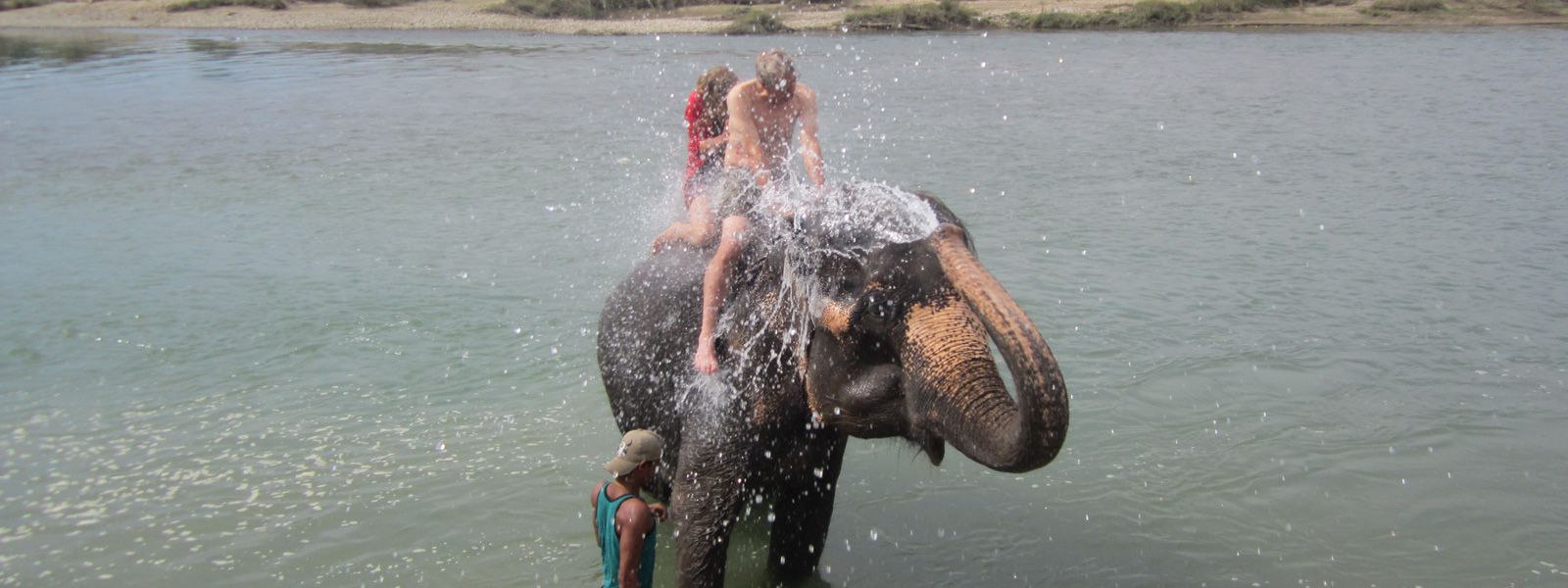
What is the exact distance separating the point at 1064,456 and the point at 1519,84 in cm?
1812

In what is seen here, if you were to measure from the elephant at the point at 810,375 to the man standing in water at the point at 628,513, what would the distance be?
39cm

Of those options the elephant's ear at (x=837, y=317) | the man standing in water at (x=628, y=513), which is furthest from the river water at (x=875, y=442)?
the elephant's ear at (x=837, y=317)

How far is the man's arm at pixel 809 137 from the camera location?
570cm

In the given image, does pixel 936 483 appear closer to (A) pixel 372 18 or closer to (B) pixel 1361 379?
(B) pixel 1361 379

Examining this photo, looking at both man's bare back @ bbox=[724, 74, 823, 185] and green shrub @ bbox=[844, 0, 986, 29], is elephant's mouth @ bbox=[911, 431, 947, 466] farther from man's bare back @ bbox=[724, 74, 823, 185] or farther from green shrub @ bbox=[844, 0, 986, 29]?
green shrub @ bbox=[844, 0, 986, 29]

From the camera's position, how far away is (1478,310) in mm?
10086

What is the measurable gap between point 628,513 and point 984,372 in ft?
4.70

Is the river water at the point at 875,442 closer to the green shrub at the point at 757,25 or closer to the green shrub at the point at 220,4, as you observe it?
the green shrub at the point at 757,25

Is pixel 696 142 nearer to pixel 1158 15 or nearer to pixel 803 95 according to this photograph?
pixel 803 95

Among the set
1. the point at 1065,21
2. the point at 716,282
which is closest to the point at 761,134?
the point at 716,282

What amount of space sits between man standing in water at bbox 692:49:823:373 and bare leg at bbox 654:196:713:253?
10 centimetres

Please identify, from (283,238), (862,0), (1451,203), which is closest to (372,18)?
(862,0)

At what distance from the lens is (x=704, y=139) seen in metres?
6.39

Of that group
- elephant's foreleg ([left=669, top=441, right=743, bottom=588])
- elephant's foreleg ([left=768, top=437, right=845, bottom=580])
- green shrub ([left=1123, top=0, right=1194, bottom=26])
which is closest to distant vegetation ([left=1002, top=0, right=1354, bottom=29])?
green shrub ([left=1123, top=0, right=1194, bottom=26])
